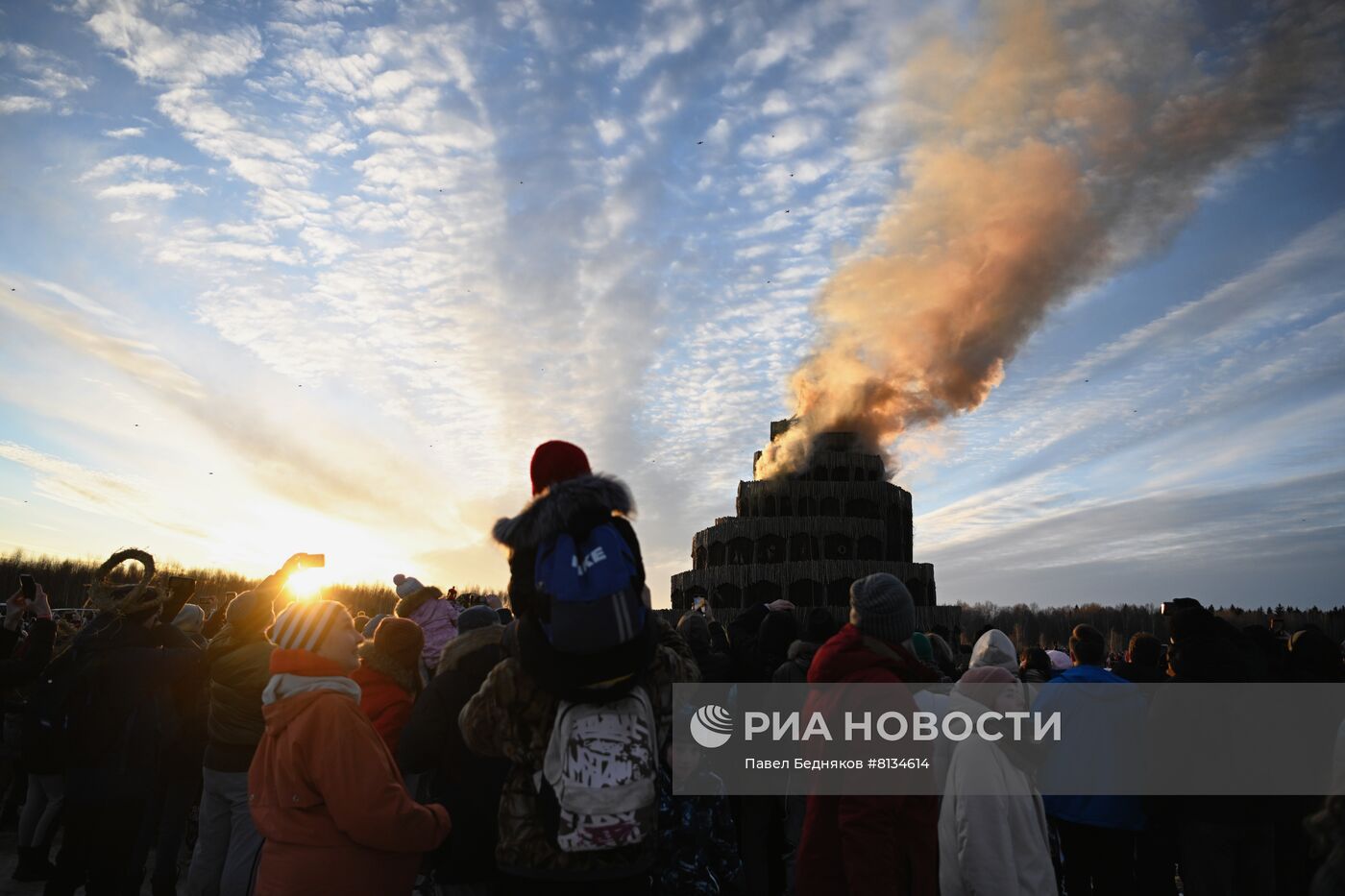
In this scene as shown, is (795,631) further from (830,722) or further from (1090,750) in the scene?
(830,722)

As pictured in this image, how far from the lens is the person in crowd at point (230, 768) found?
5.82m

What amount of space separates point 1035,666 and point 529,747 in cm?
684

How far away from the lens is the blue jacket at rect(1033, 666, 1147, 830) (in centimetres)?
622

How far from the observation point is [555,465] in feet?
11.9

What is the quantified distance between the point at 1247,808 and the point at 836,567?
35.8 m

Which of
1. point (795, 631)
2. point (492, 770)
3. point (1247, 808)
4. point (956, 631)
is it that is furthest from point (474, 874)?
point (956, 631)

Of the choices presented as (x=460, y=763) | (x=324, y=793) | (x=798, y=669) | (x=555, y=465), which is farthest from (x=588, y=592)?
(x=798, y=669)

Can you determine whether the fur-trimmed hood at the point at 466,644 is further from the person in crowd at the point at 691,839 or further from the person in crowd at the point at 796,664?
the person in crowd at the point at 796,664

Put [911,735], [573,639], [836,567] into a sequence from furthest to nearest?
[836,567], [911,735], [573,639]

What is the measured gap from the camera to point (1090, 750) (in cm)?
630

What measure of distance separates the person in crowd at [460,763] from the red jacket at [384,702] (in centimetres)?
84

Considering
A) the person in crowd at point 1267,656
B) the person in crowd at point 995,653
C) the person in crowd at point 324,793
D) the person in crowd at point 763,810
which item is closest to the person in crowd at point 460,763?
the person in crowd at point 324,793

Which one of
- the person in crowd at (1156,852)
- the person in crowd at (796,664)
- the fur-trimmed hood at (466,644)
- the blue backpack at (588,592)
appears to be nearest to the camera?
the blue backpack at (588,592)

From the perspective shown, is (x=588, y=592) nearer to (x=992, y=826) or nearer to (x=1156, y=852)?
(x=992, y=826)
